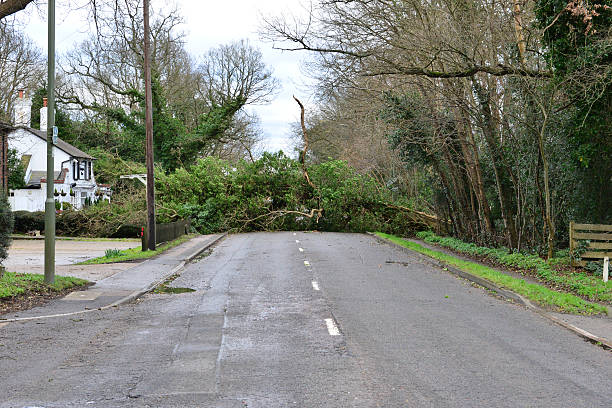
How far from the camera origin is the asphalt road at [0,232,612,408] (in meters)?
6.25

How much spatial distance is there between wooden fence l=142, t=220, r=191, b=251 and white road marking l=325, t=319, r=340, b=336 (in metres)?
15.3

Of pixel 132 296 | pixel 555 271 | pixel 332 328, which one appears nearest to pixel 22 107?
pixel 132 296

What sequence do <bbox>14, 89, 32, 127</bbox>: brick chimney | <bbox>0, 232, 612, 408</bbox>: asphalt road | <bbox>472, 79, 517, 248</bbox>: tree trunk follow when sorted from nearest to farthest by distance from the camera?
<bbox>0, 232, 612, 408</bbox>: asphalt road → <bbox>472, 79, 517, 248</bbox>: tree trunk → <bbox>14, 89, 32, 127</bbox>: brick chimney

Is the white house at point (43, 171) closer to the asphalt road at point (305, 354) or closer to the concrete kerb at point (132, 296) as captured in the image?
the concrete kerb at point (132, 296)

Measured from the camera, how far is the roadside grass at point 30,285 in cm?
1266

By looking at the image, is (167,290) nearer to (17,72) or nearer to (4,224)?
(4,224)

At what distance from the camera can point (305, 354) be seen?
7977mm

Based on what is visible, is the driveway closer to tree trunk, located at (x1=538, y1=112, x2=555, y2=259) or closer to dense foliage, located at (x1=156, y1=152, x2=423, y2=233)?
dense foliage, located at (x1=156, y1=152, x2=423, y2=233)

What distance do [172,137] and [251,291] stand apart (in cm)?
3966

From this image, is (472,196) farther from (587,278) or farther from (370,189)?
(370,189)

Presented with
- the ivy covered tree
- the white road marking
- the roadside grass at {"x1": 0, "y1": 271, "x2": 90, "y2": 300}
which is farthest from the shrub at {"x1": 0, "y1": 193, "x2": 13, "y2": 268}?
the ivy covered tree

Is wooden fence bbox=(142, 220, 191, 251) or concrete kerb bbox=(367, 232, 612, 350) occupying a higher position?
wooden fence bbox=(142, 220, 191, 251)

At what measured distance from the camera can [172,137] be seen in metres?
51.8

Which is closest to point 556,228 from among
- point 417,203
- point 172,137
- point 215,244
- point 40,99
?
point 215,244
